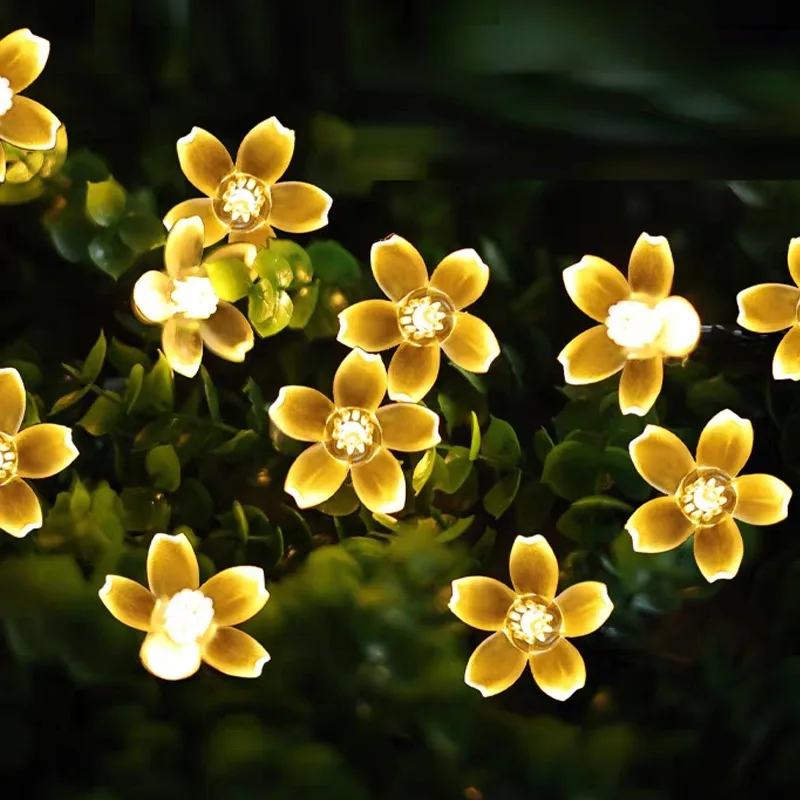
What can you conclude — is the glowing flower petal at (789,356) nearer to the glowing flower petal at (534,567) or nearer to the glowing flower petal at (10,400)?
the glowing flower petal at (534,567)

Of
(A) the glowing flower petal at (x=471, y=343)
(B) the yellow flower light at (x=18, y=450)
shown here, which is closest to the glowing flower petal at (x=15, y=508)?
(B) the yellow flower light at (x=18, y=450)

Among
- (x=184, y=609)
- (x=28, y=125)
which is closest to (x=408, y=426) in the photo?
(x=184, y=609)

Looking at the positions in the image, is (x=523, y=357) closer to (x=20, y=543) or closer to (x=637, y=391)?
(x=637, y=391)

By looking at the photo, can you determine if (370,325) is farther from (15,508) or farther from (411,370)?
(15,508)

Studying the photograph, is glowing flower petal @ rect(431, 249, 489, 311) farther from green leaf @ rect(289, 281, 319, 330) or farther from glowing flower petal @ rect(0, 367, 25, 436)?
glowing flower petal @ rect(0, 367, 25, 436)

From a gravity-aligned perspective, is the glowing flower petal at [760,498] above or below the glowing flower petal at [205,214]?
below
